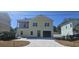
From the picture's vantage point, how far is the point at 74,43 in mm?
5086

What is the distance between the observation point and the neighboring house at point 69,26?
200 inches

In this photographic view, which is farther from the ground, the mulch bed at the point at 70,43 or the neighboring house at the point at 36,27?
the neighboring house at the point at 36,27

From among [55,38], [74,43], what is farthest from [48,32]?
[74,43]

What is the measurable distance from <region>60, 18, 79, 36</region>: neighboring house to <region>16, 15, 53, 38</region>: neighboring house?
8.9 inches

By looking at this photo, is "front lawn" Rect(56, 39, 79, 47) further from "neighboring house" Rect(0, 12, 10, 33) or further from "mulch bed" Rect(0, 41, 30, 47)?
"neighboring house" Rect(0, 12, 10, 33)

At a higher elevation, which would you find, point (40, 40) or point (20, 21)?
point (20, 21)

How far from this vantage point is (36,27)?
16.7 feet

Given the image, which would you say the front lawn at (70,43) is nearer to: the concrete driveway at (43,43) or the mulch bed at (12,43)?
the concrete driveway at (43,43)

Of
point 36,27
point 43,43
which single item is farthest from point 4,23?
point 43,43

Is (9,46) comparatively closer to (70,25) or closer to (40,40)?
(40,40)

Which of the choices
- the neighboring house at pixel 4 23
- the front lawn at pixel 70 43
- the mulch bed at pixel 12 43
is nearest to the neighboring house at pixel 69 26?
the front lawn at pixel 70 43

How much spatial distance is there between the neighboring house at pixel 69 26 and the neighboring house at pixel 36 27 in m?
0.23
